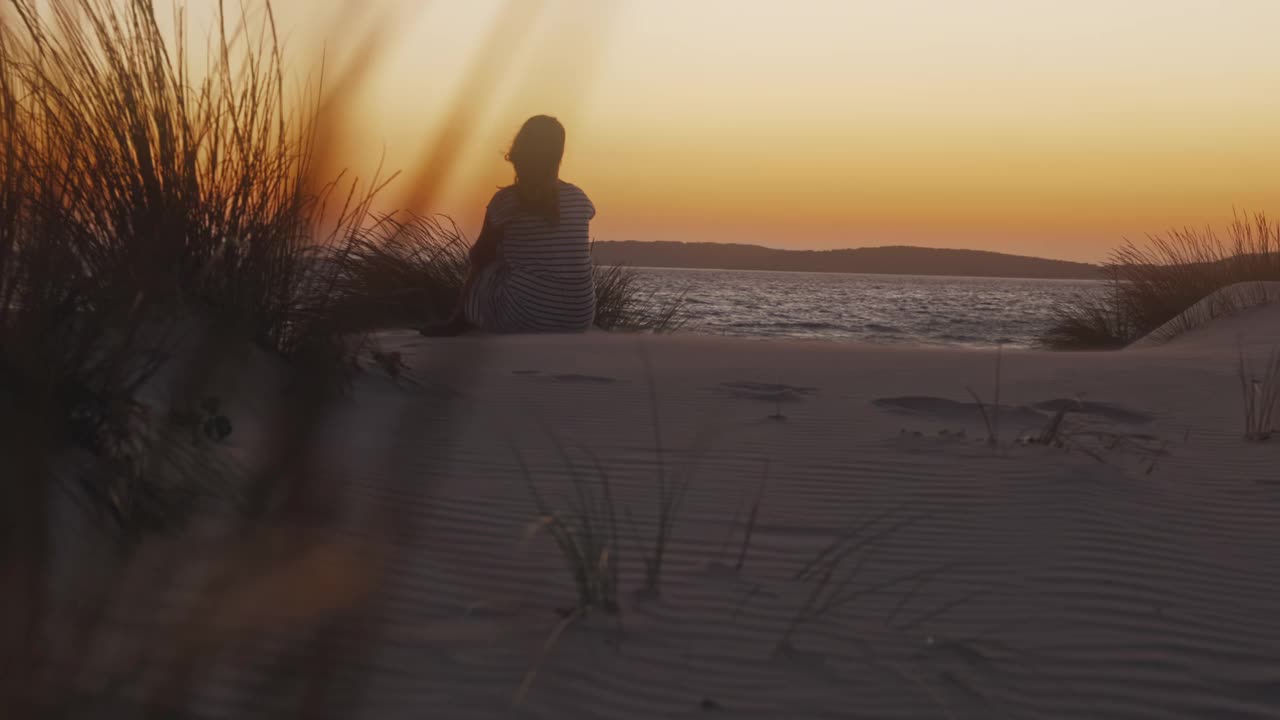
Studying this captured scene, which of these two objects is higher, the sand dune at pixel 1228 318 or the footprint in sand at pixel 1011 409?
the sand dune at pixel 1228 318

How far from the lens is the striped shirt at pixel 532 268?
7188mm

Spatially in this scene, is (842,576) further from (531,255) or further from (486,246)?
(486,246)

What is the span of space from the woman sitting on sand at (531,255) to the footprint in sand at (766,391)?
8.06 feet

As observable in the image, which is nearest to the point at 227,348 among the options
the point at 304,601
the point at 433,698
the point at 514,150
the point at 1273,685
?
the point at 433,698

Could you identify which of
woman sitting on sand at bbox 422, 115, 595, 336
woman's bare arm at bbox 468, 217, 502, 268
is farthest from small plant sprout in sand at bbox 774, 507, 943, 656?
woman's bare arm at bbox 468, 217, 502, 268

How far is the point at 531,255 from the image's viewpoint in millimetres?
7199

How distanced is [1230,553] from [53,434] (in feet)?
8.87

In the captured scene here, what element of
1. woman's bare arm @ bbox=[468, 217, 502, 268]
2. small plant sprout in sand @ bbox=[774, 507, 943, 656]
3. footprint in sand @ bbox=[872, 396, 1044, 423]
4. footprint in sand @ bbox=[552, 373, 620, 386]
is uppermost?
woman's bare arm @ bbox=[468, 217, 502, 268]

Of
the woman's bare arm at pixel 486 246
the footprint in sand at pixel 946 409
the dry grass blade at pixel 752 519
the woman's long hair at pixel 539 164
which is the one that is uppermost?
the woman's long hair at pixel 539 164

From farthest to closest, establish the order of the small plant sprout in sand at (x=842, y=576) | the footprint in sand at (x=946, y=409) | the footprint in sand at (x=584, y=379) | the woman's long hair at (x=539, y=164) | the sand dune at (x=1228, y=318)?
1. the sand dune at (x=1228, y=318)
2. the woman's long hair at (x=539, y=164)
3. the footprint in sand at (x=584, y=379)
4. the footprint in sand at (x=946, y=409)
5. the small plant sprout in sand at (x=842, y=576)

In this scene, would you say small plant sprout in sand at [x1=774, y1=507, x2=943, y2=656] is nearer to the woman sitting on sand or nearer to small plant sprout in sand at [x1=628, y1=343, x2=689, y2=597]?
small plant sprout in sand at [x1=628, y1=343, x2=689, y2=597]

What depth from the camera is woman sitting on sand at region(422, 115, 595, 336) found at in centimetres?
708

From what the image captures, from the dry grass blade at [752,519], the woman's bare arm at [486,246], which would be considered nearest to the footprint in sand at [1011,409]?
the dry grass blade at [752,519]

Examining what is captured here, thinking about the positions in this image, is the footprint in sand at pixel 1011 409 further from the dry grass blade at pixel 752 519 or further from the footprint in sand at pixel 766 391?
the dry grass blade at pixel 752 519
